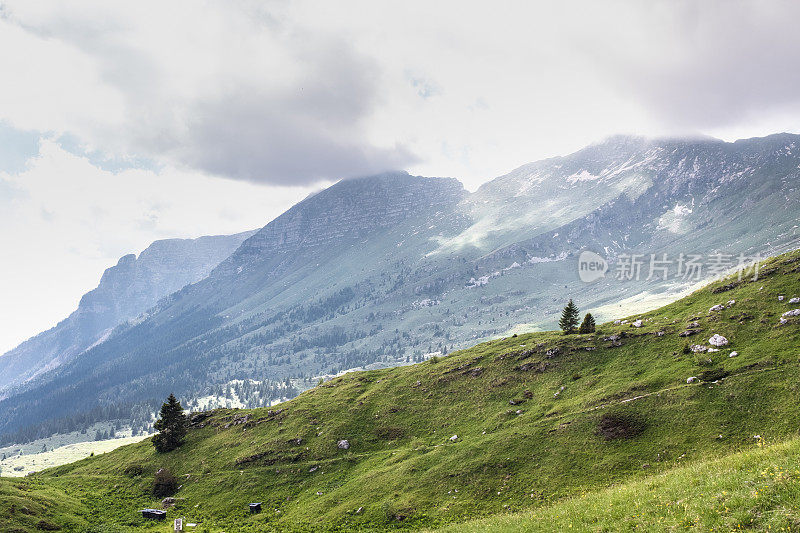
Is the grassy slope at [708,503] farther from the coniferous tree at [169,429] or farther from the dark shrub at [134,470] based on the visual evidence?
the coniferous tree at [169,429]

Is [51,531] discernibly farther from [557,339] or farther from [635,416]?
[557,339]

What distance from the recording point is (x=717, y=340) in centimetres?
5891

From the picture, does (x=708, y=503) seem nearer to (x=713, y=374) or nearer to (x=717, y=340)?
(x=713, y=374)

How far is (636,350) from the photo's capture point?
67500mm

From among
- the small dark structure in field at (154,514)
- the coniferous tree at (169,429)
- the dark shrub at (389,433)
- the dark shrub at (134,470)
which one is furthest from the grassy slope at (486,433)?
the coniferous tree at (169,429)

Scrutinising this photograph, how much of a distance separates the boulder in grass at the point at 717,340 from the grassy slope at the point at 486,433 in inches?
55.7

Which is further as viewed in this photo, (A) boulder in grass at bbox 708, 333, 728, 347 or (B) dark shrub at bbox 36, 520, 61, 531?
(A) boulder in grass at bbox 708, 333, 728, 347

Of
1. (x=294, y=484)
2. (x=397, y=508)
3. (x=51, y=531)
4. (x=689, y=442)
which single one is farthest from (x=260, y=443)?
(x=689, y=442)

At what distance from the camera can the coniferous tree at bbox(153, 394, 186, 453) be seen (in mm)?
81438

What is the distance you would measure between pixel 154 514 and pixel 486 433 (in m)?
47.4

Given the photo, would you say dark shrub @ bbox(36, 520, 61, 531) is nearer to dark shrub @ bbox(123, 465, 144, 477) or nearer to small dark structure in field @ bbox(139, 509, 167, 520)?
small dark structure in field @ bbox(139, 509, 167, 520)

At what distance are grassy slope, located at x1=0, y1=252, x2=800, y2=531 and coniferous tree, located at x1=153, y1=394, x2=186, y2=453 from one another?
9.46ft

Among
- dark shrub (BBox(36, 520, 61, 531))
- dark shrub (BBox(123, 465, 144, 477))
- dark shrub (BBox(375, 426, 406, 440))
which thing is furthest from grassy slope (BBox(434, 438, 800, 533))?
dark shrub (BBox(123, 465, 144, 477))

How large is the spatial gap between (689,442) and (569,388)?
2182 centimetres
